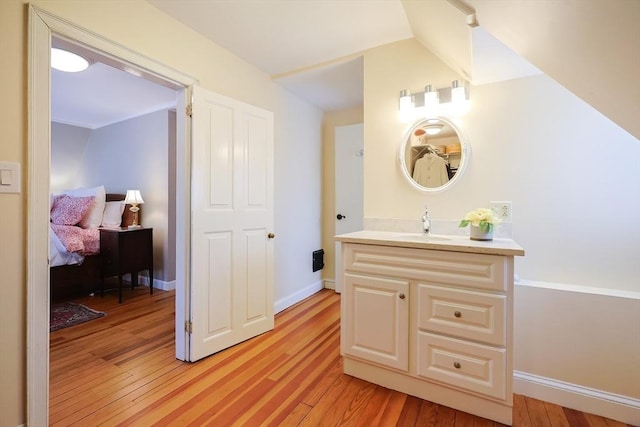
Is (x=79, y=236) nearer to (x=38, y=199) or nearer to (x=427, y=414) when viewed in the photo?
(x=38, y=199)

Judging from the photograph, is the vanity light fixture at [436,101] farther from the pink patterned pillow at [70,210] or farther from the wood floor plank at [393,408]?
the pink patterned pillow at [70,210]

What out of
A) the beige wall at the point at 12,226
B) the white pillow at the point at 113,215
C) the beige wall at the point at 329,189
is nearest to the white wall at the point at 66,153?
the white pillow at the point at 113,215

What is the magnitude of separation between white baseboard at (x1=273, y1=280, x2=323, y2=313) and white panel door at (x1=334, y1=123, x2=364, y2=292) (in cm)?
25

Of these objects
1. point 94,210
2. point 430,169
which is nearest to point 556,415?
point 430,169

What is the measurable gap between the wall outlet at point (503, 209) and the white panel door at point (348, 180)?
5.56ft

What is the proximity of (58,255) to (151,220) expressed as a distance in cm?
97

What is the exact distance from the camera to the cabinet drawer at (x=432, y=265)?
4.51 ft

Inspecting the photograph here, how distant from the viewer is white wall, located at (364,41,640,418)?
1441 mm

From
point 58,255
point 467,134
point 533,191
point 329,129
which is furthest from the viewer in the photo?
point 329,129

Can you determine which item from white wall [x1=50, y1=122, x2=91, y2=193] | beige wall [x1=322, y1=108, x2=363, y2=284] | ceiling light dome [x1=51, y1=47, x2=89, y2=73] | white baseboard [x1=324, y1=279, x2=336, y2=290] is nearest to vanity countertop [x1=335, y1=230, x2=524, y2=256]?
beige wall [x1=322, y1=108, x2=363, y2=284]

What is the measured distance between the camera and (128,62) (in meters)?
1.63

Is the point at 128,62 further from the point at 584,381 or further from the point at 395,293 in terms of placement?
the point at 584,381

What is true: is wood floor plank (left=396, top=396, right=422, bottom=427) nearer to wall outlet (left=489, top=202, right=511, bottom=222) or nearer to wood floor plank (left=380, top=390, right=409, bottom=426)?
wood floor plank (left=380, top=390, right=409, bottom=426)

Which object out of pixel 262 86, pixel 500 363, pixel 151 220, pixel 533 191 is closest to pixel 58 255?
pixel 151 220
